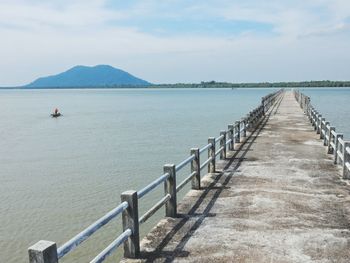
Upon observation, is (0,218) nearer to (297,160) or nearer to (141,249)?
(141,249)

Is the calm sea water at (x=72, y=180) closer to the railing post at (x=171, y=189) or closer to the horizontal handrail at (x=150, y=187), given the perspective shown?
the railing post at (x=171, y=189)

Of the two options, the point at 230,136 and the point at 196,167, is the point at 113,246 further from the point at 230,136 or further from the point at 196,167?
the point at 230,136

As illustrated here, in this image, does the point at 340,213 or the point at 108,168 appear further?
the point at 108,168

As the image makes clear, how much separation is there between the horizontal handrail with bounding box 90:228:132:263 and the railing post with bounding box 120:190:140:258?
0.35 ft

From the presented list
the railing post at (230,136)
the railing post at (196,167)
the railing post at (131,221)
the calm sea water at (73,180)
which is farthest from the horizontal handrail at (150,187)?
the railing post at (230,136)

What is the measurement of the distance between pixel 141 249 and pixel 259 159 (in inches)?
349

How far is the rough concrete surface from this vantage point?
6684mm

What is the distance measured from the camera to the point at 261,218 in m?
8.38

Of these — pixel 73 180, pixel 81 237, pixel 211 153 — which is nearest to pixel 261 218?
pixel 211 153

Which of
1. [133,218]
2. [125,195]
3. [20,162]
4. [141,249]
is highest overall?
[125,195]

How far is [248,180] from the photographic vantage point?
38.3ft

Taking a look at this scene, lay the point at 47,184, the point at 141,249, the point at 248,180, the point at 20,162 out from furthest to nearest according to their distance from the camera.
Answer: the point at 20,162 < the point at 47,184 < the point at 248,180 < the point at 141,249

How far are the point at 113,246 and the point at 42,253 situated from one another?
175cm

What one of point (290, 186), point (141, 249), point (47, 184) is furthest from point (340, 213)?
point (47, 184)
